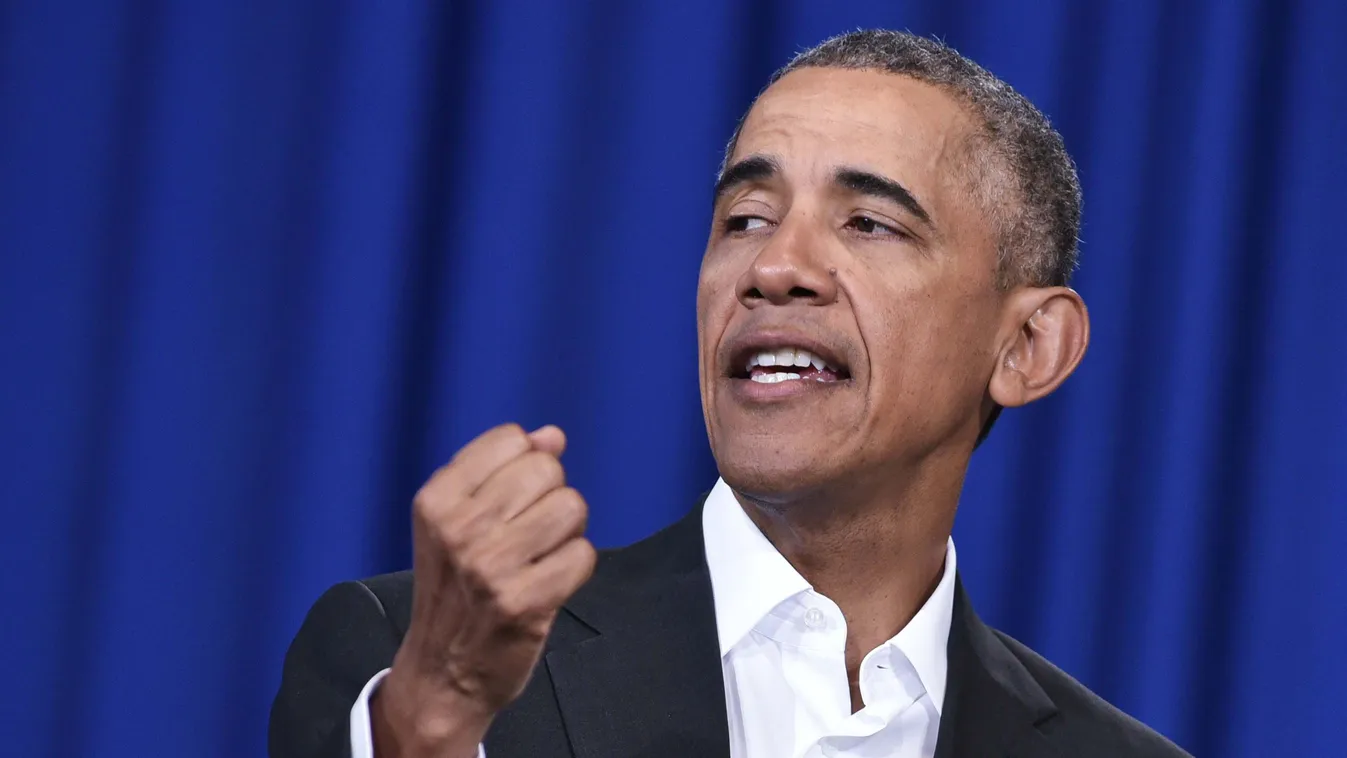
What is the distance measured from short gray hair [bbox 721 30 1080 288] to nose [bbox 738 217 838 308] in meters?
0.23

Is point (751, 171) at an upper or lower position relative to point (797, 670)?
upper

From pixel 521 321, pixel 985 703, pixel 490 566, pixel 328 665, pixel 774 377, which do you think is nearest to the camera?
pixel 490 566

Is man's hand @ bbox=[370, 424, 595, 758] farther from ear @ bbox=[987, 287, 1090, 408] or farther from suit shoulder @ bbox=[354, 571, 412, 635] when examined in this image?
ear @ bbox=[987, 287, 1090, 408]

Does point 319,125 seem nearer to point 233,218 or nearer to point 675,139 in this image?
point 233,218

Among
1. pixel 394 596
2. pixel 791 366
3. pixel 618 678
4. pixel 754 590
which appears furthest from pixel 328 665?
pixel 791 366

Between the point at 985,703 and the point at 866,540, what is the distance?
220 millimetres

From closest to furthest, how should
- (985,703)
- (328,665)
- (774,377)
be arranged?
(328,665) < (774,377) < (985,703)

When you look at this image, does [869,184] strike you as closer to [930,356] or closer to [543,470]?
[930,356]

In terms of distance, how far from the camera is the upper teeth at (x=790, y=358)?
56.8 inches

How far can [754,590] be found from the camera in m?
1.45

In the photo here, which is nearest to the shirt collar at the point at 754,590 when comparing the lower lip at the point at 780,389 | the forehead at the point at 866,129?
the lower lip at the point at 780,389

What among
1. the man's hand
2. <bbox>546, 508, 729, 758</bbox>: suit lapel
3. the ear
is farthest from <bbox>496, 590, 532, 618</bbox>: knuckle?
the ear

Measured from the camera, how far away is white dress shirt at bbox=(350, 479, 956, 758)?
1422 millimetres

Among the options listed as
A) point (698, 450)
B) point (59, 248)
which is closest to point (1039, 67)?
point (698, 450)
